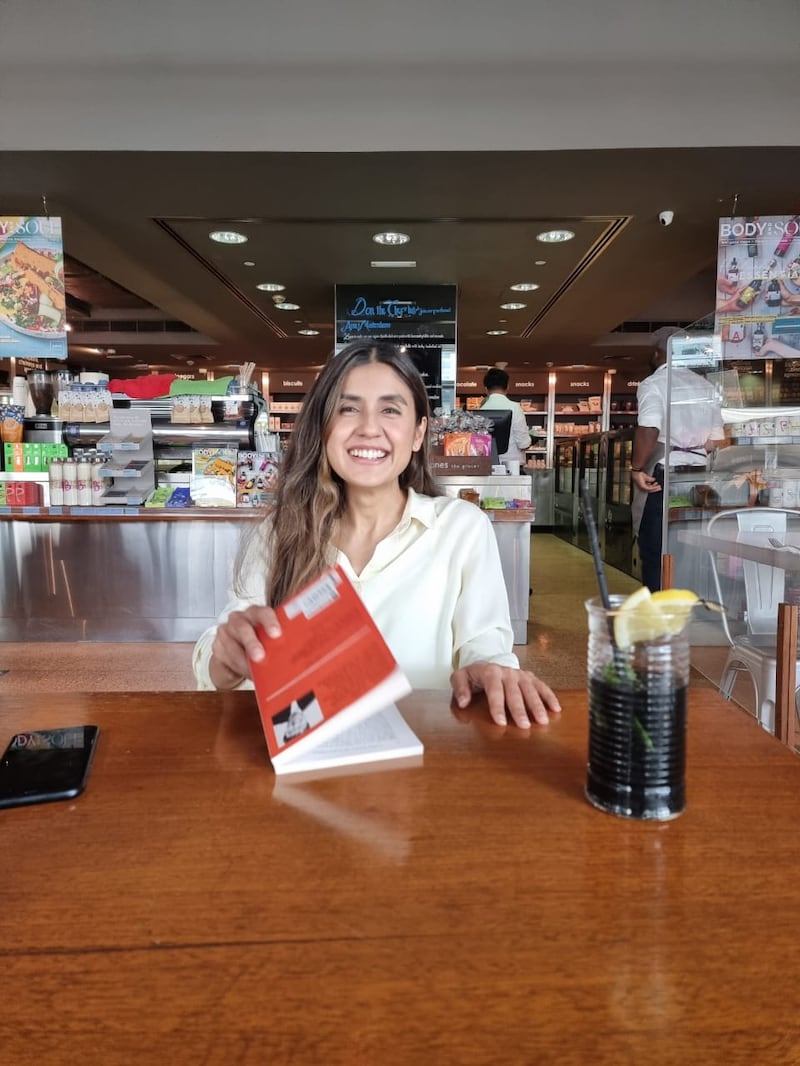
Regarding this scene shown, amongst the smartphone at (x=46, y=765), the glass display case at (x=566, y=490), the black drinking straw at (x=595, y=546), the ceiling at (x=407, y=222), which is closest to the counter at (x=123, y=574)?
the ceiling at (x=407, y=222)

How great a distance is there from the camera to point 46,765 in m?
0.84

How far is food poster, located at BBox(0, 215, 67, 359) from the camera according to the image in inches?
163

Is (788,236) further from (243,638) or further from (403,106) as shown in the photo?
(243,638)

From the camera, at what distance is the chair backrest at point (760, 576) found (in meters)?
3.08

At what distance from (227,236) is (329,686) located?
518 centimetres

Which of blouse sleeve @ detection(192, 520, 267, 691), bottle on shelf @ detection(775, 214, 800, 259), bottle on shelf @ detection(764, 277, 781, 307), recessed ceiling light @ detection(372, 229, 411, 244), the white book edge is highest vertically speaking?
recessed ceiling light @ detection(372, 229, 411, 244)

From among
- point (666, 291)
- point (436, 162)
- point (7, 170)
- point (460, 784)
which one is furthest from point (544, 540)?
point (460, 784)

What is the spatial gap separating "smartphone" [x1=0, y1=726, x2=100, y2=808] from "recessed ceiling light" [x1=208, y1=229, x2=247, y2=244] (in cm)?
491

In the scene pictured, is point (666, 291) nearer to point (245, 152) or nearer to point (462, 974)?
point (245, 152)

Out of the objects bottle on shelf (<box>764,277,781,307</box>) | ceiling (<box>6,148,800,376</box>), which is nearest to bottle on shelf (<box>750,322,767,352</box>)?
bottle on shelf (<box>764,277,781,307</box>)

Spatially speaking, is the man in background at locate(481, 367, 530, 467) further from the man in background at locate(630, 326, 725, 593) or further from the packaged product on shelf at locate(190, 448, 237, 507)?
the packaged product on shelf at locate(190, 448, 237, 507)

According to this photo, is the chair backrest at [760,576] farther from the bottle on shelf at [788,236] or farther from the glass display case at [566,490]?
the glass display case at [566,490]

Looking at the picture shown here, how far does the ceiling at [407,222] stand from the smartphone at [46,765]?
3.52m

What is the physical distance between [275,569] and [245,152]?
303 centimetres
